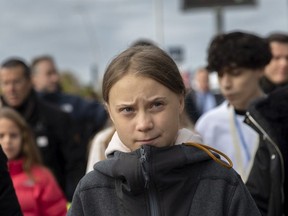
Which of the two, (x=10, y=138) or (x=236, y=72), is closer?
(x=236, y=72)

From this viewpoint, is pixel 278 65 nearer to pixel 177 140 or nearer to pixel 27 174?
pixel 27 174

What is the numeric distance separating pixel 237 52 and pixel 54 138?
275 centimetres

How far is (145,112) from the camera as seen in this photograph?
2.28 m

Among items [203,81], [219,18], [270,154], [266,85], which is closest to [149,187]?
[270,154]

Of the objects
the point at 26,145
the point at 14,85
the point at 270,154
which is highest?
the point at 270,154

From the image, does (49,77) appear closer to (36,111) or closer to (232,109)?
(36,111)

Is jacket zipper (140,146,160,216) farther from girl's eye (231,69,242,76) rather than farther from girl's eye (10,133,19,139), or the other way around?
girl's eye (10,133,19,139)

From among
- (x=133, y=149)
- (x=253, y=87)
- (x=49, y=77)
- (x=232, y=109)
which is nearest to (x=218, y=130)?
(x=232, y=109)

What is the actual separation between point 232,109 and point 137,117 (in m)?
2.08

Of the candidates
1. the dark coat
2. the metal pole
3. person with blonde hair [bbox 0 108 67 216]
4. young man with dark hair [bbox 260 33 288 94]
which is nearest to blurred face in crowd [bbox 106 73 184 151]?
person with blonde hair [bbox 0 108 67 216]

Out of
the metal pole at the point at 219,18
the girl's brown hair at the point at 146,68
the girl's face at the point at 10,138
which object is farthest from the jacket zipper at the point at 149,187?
the metal pole at the point at 219,18

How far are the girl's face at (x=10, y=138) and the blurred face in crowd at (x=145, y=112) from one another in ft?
8.70

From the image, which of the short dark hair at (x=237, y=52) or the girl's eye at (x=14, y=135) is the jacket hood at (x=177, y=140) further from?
the girl's eye at (x=14, y=135)

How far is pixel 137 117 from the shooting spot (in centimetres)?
228
